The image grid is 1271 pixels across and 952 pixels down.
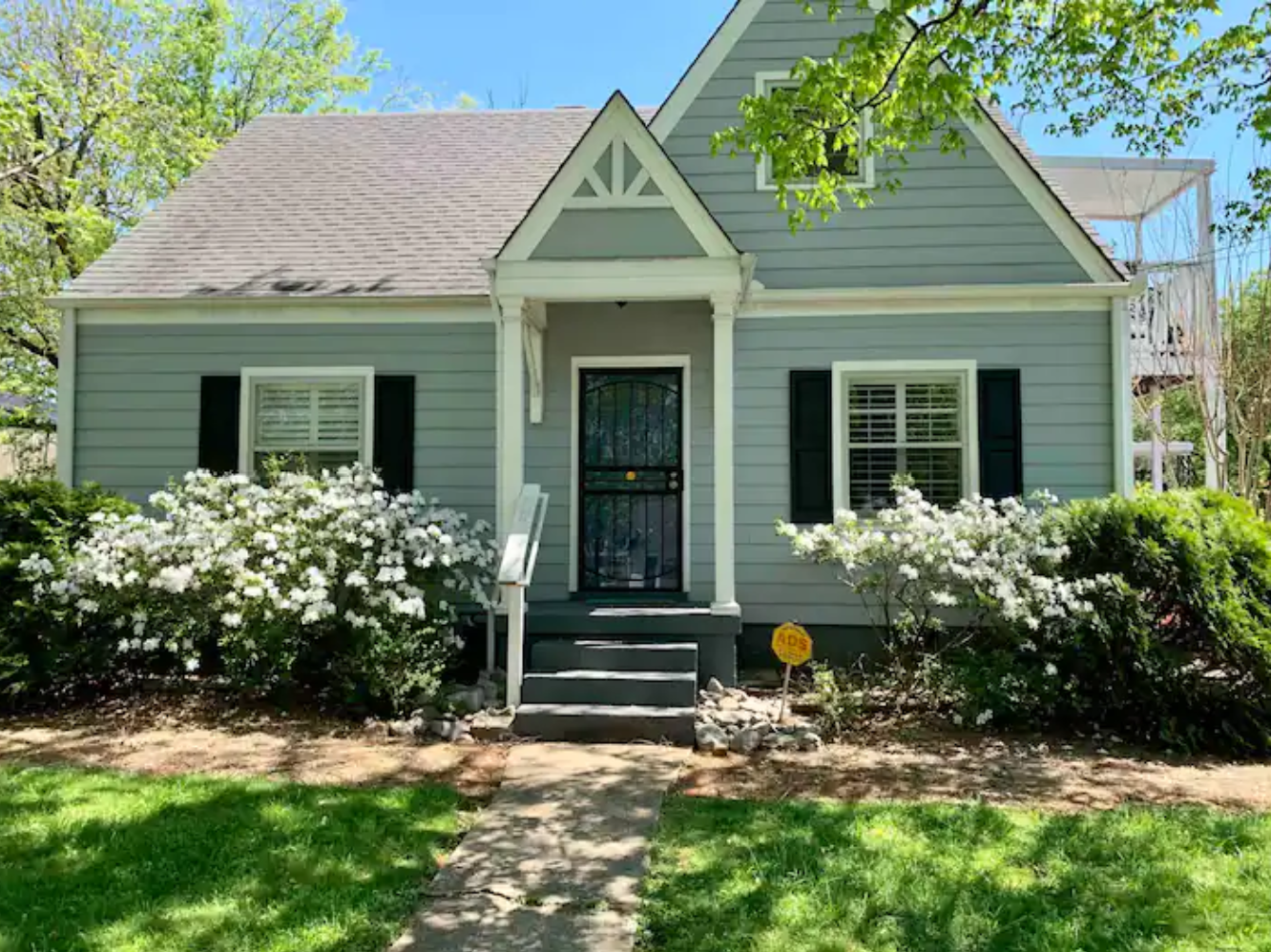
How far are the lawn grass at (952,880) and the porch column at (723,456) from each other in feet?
8.24

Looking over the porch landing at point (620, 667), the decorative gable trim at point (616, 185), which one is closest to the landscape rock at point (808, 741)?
the porch landing at point (620, 667)

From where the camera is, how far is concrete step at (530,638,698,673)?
Result: 637 cm

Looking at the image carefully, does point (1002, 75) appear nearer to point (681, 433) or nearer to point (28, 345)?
point (681, 433)

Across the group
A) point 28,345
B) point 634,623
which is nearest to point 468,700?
point 634,623

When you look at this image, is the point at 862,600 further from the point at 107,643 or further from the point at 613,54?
the point at 613,54

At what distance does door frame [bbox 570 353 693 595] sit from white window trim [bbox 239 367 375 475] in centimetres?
185

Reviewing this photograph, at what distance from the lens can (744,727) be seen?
19.0 ft

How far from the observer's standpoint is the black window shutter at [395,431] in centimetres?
799

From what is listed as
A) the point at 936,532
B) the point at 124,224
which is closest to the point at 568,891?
the point at 936,532

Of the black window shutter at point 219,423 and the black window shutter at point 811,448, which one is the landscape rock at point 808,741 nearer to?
the black window shutter at point 811,448

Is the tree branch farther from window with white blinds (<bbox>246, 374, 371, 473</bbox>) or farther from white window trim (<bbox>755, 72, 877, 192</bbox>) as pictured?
white window trim (<bbox>755, 72, 877, 192</bbox>)

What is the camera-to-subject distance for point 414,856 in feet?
12.5

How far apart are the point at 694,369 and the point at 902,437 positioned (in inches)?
75.9

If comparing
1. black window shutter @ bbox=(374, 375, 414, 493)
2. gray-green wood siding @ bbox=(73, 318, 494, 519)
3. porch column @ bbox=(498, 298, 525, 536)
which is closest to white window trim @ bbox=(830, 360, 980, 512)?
porch column @ bbox=(498, 298, 525, 536)
